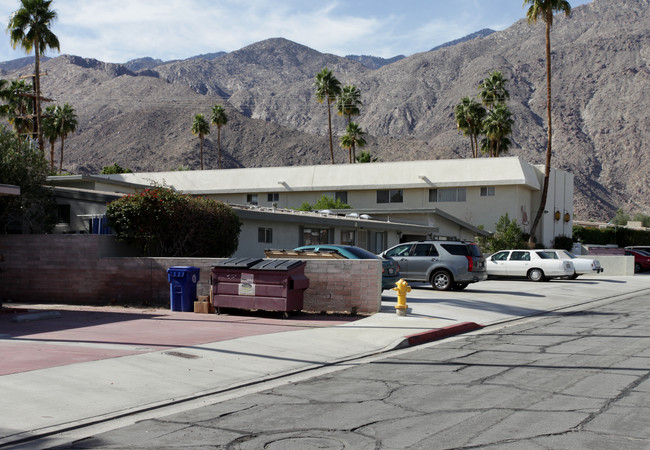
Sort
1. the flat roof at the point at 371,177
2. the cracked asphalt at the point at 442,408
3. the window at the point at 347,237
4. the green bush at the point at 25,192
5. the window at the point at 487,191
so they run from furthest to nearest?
the window at the point at 487,191, the flat roof at the point at 371,177, the window at the point at 347,237, the green bush at the point at 25,192, the cracked asphalt at the point at 442,408

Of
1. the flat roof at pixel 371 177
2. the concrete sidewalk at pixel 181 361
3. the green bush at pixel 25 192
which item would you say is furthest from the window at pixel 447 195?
the green bush at pixel 25 192

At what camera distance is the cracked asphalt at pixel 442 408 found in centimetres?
687

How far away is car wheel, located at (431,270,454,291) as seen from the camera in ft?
83.0

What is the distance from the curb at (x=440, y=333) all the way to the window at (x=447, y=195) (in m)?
37.5

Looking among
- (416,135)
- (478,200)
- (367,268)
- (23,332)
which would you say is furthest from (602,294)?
(416,135)

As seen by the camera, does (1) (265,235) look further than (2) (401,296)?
Yes

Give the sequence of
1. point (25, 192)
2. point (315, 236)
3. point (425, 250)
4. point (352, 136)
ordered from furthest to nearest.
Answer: point (352, 136) < point (315, 236) < point (425, 250) < point (25, 192)

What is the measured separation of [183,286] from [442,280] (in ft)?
34.9

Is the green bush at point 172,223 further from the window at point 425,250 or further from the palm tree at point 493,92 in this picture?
the palm tree at point 493,92

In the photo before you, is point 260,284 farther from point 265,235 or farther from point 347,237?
point 347,237

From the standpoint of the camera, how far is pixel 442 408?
8117 millimetres

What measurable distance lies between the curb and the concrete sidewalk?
5cm

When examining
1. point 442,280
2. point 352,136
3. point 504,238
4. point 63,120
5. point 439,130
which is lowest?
point 442,280

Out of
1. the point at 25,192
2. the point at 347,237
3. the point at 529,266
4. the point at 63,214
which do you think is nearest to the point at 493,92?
the point at 529,266
